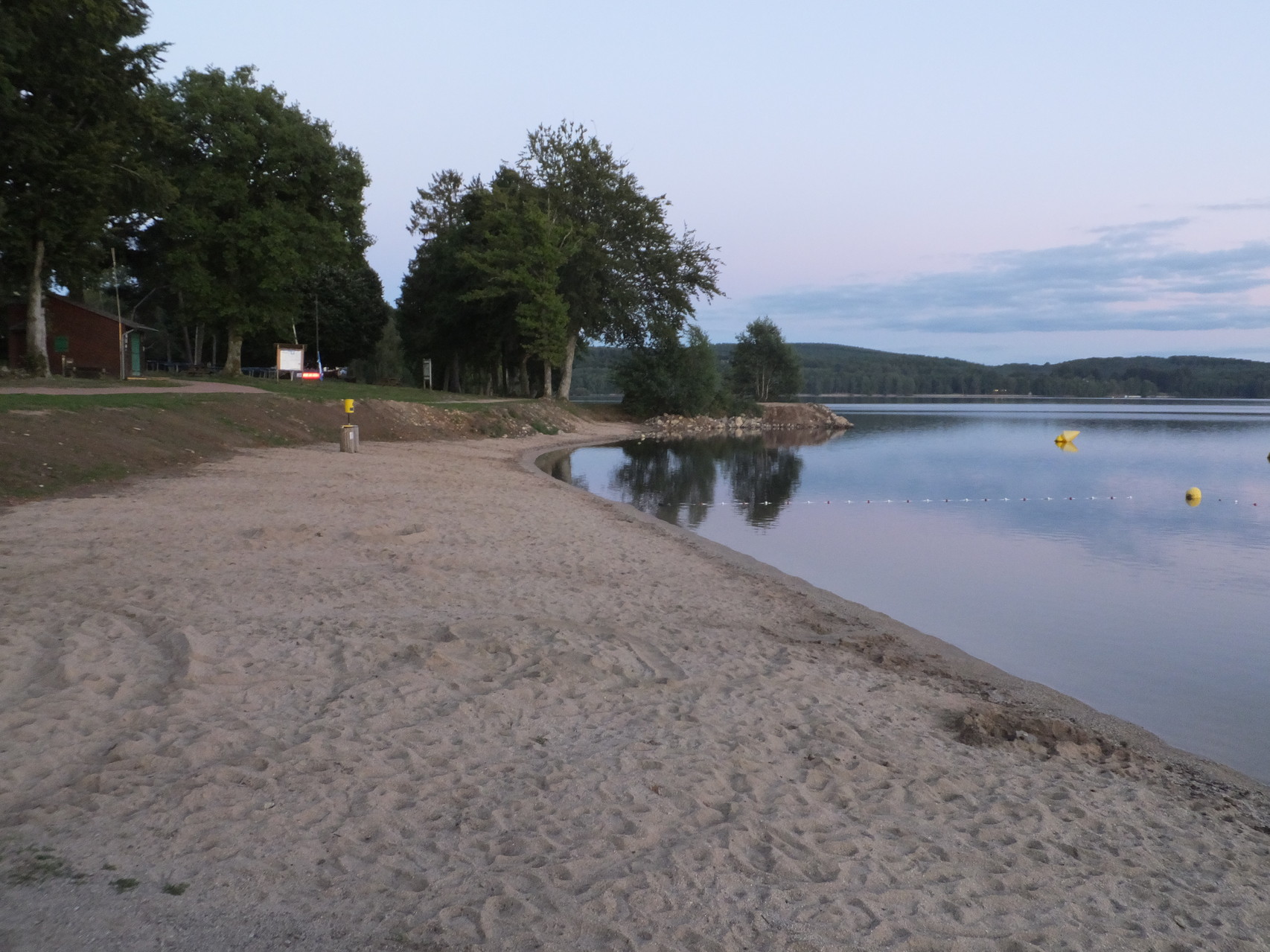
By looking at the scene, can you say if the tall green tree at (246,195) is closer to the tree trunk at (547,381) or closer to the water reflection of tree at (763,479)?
the tree trunk at (547,381)

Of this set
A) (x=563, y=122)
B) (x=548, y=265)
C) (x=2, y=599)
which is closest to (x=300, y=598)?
(x=2, y=599)

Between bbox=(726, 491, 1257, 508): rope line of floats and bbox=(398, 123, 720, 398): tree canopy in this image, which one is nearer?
bbox=(726, 491, 1257, 508): rope line of floats

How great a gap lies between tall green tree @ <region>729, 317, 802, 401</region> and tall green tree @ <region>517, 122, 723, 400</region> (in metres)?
29.0

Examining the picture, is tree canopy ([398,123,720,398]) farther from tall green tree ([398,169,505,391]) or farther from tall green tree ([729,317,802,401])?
tall green tree ([729,317,802,401])

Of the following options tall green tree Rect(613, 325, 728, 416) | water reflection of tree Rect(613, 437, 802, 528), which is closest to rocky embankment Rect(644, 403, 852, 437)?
tall green tree Rect(613, 325, 728, 416)

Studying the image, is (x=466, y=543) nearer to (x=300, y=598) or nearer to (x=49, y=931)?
(x=300, y=598)

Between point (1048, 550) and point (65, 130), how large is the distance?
90.6ft

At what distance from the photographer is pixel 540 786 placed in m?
4.99

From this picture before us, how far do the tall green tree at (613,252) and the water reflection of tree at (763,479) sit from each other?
11326mm

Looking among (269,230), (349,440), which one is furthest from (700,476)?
(269,230)

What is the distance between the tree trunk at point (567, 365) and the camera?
177 feet

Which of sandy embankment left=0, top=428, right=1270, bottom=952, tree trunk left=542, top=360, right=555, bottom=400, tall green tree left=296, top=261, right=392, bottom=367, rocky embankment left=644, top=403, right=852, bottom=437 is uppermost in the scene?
tall green tree left=296, top=261, right=392, bottom=367

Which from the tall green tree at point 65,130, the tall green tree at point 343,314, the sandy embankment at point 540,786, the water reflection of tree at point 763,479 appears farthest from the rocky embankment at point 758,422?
the sandy embankment at point 540,786

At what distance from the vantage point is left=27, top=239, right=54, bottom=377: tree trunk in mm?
28984
